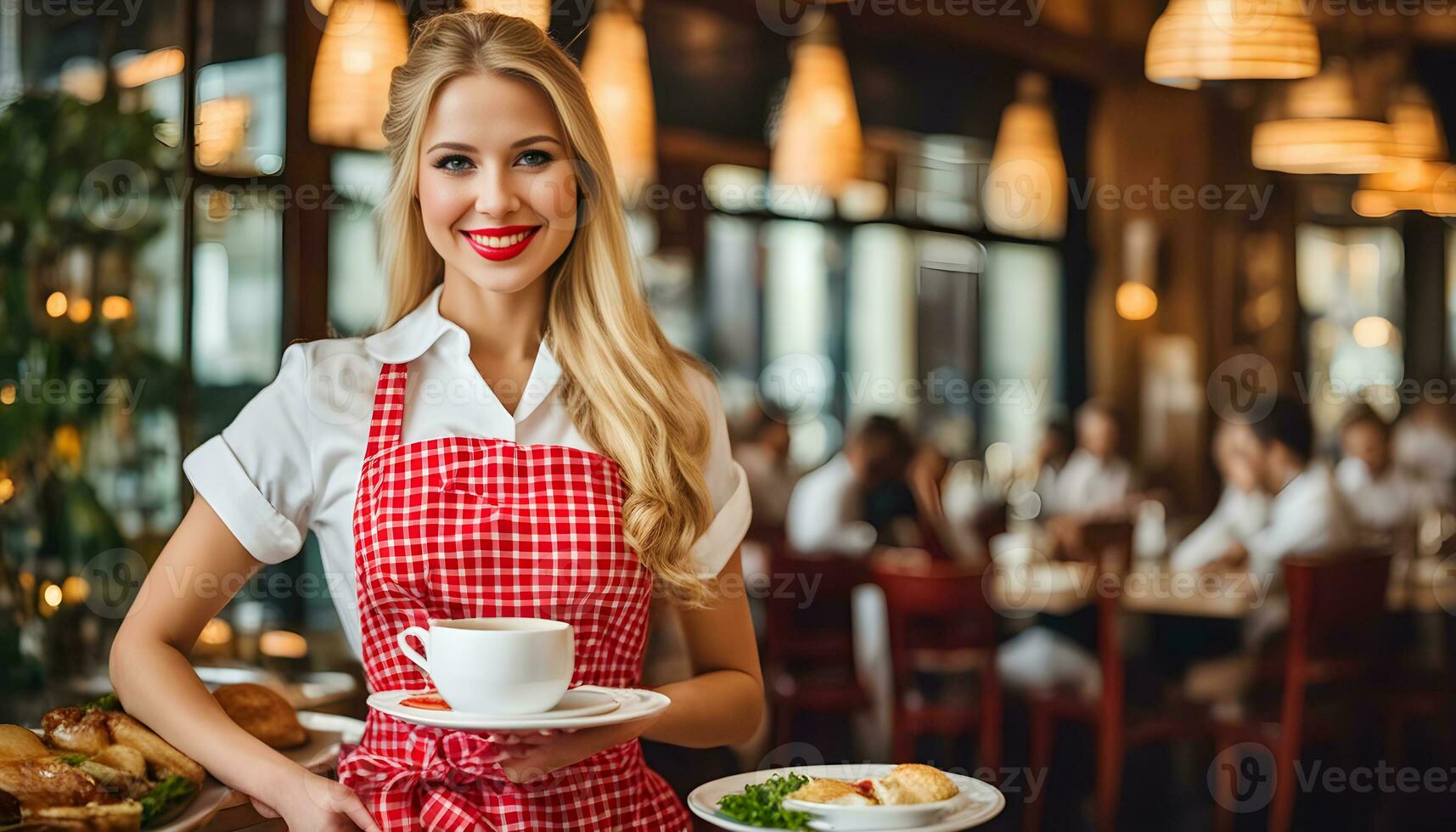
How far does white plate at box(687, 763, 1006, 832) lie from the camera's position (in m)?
1.27

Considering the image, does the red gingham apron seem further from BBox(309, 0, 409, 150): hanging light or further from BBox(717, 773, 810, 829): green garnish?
BBox(309, 0, 409, 150): hanging light

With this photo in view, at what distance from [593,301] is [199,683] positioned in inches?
24.1

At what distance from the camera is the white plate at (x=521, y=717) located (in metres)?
1.19

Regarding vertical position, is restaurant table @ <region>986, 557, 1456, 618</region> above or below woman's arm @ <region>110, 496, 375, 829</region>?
below

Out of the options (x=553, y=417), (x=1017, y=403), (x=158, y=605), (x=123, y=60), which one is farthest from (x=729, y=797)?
(x=1017, y=403)

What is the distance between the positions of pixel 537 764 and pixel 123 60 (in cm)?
233

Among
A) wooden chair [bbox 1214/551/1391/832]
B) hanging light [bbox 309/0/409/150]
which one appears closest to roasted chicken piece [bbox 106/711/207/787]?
hanging light [bbox 309/0/409/150]

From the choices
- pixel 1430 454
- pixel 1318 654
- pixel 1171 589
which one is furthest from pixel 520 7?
pixel 1430 454

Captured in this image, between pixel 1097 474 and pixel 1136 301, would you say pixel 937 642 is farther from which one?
pixel 1136 301

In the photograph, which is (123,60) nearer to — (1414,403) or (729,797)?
(729,797)

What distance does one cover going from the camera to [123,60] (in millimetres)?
3059

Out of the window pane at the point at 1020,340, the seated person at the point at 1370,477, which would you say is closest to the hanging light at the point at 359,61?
the seated person at the point at 1370,477

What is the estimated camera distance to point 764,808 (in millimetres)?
1304

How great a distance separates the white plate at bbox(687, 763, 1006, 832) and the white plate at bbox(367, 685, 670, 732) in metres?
0.10
